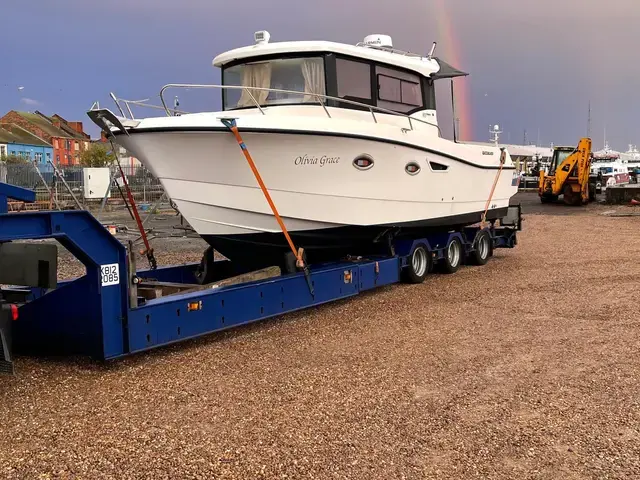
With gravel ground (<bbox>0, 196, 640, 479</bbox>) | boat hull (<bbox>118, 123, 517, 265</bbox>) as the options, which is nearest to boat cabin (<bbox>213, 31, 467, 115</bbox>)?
boat hull (<bbox>118, 123, 517, 265</bbox>)

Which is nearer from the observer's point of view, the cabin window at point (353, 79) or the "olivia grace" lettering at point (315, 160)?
the "olivia grace" lettering at point (315, 160)

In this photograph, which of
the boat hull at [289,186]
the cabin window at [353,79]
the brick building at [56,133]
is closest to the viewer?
the boat hull at [289,186]

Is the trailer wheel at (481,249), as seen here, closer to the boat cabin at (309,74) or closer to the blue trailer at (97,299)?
the boat cabin at (309,74)

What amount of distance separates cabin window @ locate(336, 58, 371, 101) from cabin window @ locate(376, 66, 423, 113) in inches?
9.7

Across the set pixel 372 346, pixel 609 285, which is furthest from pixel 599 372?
pixel 609 285

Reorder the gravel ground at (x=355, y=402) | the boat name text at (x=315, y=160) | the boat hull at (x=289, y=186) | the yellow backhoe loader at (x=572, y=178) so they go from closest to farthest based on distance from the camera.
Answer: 1. the gravel ground at (x=355, y=402)
2. the boat hull at (x=289, y=186)
3. the boat name text at (x=315, y=160)
4. the yellow backhoe loader at (x=572, y=178)

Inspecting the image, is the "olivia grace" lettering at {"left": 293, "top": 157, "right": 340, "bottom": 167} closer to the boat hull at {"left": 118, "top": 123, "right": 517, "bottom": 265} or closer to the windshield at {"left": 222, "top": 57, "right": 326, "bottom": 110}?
the boat hull at {"left": 118, "top": 123, "right": 517, "bottom": 265}

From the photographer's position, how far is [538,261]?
1171 centimetres

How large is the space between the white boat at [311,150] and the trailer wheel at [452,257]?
0.93 m

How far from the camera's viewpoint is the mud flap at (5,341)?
15.1 ft

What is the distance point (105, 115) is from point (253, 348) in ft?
8.65


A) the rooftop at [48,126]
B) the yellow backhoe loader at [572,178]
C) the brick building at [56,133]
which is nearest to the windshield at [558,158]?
the yellow backhoe loader at [572,178]

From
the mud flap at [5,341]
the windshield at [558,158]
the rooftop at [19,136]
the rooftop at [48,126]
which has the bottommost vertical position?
the mud flap at [5,341]

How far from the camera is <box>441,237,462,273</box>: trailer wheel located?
10.2 meters
